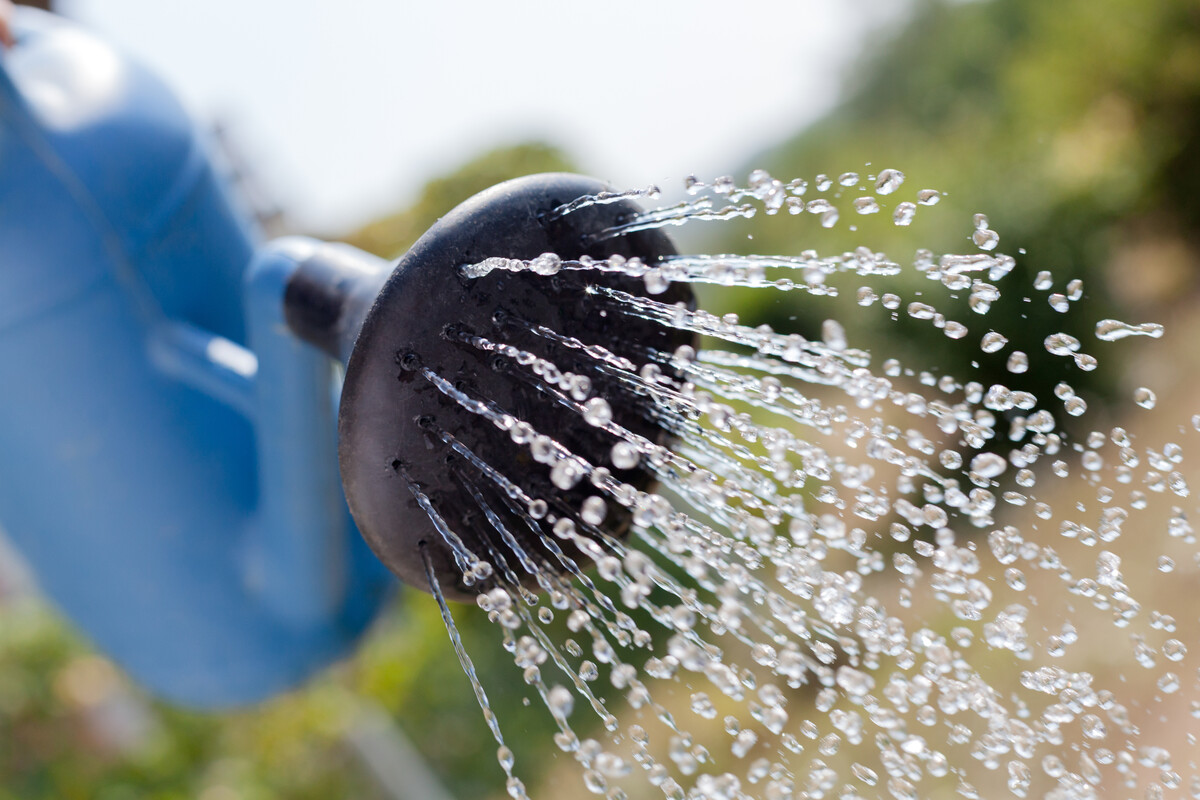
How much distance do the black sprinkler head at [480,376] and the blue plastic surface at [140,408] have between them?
1.45ft

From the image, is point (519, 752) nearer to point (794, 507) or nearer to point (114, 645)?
point (114, 645)

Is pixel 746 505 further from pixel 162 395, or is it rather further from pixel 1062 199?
pixel 1062 199

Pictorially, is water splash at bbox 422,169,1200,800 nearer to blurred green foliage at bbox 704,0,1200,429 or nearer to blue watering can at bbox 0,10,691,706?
blue watering can at bbox 0,10,691,706

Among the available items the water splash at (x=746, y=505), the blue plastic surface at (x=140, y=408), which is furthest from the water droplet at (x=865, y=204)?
the blue plastic surface at (x=140, y=408)

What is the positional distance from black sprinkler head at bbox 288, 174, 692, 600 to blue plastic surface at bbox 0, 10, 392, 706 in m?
0.44

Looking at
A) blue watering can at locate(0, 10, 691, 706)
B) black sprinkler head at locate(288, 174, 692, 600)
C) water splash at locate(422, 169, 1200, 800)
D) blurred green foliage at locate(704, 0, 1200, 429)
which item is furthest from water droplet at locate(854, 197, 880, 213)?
blurred green foliage at locate(704, 0, 1200, 429)

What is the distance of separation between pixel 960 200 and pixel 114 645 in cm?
434

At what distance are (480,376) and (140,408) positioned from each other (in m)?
0.78

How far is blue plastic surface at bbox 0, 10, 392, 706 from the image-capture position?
1.21 m

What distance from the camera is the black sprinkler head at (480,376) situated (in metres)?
0.67

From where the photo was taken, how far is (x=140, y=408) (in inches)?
49.6

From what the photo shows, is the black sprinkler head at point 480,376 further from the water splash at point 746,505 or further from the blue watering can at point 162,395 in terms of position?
the blue watering can at point 162,395

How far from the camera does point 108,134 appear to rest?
4.11 ft

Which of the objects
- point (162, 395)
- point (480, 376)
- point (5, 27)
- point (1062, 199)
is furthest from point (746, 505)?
point (1062, 199)
